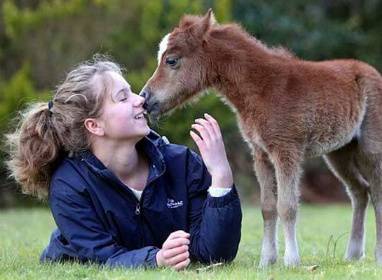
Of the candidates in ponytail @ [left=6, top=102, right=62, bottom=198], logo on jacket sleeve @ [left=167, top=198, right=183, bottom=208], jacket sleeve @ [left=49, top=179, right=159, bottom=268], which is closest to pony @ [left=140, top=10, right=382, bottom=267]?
logo on jacket sleeve @ [left=167, top=198, right=183, bottom=208]

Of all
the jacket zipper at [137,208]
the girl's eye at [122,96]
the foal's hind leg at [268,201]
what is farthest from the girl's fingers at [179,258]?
the girl's eye at [122,96]

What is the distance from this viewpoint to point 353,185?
7.74 metres

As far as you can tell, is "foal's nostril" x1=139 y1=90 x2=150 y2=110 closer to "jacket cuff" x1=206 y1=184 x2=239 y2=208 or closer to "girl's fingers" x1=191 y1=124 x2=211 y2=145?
"girl's fingers" x1=191 y1=124 x2=211 y2=145

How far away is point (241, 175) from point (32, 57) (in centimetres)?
609

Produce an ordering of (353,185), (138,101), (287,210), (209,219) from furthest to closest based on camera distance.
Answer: (353,185) → (287,210) → (138,101) → (209,219)

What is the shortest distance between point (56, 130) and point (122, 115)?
0.56 meters

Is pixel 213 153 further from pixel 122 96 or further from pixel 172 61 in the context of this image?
pixel 172 61

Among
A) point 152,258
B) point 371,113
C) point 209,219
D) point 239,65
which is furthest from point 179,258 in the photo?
point 371,113

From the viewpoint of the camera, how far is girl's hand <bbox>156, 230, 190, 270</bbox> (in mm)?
5758

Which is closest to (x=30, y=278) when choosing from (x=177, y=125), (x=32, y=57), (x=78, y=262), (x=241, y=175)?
(x=78, y=262)

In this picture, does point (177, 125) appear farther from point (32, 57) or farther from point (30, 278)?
point (30, 278)

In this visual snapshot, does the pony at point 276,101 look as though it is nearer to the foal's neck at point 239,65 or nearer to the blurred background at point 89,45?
the foal's neck at point 239,65

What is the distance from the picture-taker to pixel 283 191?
21.5ft

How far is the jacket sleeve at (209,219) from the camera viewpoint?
6113 mm
